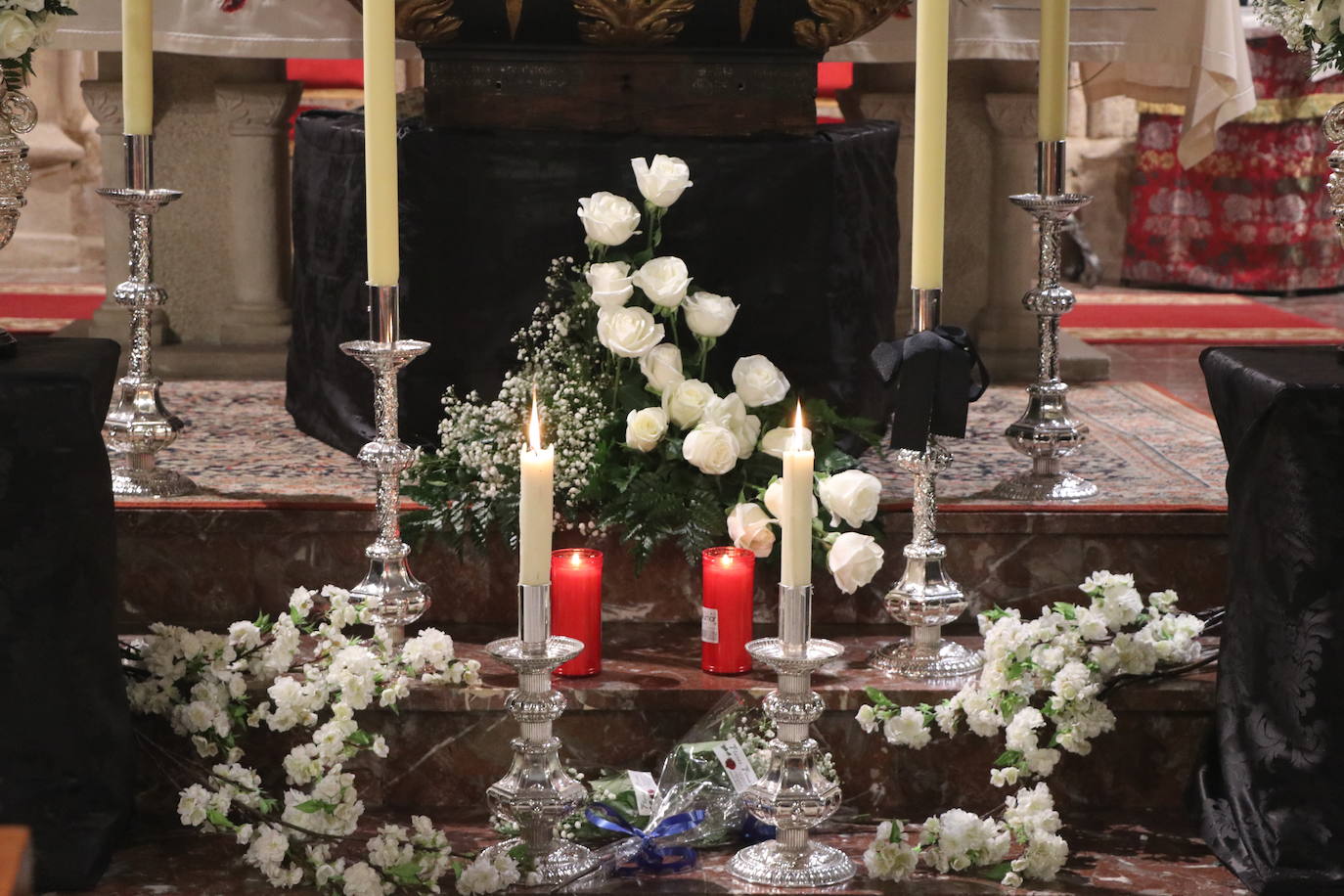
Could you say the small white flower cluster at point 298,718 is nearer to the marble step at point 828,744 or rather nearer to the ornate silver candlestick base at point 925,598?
the marble step at point 828,744

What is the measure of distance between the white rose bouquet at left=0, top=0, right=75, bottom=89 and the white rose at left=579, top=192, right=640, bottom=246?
76 centimetres

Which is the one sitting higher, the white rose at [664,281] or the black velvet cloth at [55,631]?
the white rose at [664,281]

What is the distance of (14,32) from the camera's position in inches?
93.7

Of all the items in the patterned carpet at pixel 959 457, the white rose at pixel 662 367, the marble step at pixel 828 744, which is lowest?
the marble step at pixel 828 744

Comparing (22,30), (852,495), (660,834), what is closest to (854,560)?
(852,495)

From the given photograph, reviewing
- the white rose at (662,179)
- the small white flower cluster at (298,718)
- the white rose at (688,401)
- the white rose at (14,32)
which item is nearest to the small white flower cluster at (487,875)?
the small white flower cluster at (298,718)

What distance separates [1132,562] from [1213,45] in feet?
4.45

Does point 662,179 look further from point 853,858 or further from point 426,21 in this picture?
point 853,858

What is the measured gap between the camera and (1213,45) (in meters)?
3.67

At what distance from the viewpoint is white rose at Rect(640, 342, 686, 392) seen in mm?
2678

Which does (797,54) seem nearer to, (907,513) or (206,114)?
(907,513)

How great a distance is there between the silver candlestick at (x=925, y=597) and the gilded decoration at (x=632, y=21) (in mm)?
743

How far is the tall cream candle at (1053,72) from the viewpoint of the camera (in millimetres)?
2898

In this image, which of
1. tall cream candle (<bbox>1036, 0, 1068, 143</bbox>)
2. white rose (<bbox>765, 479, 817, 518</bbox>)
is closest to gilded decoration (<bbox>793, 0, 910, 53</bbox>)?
tall cream candle (<bbox>1036, 0, 1068, 143</bbox>)
